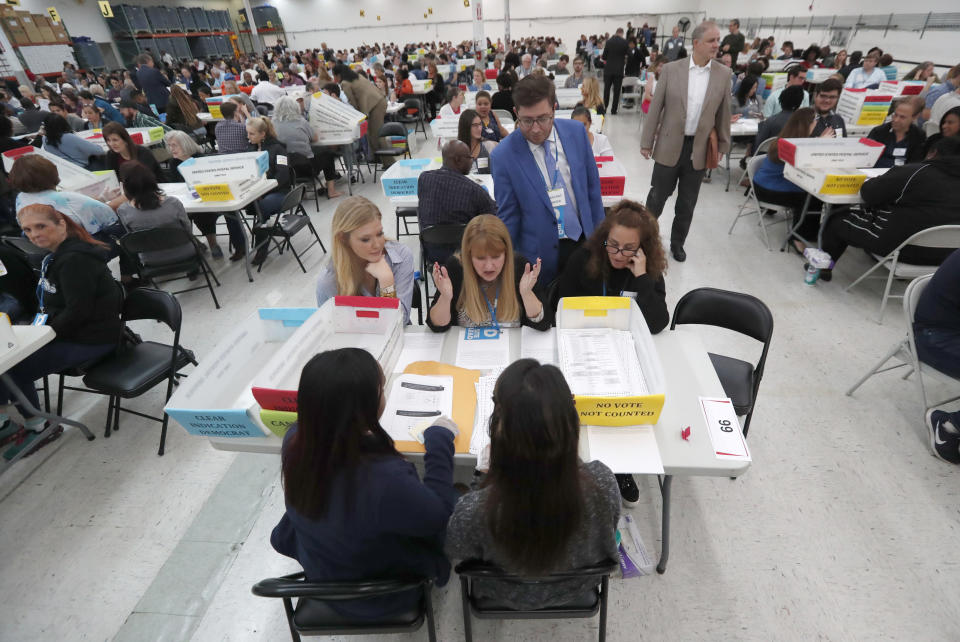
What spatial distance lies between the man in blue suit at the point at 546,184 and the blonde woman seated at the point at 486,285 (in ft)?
1.68

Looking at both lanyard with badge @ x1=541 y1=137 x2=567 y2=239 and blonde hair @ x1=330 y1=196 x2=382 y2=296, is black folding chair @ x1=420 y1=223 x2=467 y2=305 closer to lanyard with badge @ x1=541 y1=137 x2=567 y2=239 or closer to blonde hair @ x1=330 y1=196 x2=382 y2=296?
lanyard with badge @ x1=541 y1=137 x2=567 y2=239

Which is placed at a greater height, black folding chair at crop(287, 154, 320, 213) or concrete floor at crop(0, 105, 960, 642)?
black folding chair at crop(287, 154, 320, 213)

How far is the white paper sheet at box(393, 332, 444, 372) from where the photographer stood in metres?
1.86

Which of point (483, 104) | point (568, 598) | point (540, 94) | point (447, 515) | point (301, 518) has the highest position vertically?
point (540, 94)

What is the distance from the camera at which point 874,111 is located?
5.13 m

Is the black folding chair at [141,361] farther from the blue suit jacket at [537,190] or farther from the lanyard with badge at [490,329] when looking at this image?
the blue suit jacket at [537,190]

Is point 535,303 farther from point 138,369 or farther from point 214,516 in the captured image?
point 138,369

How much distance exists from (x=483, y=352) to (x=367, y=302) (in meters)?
0.52

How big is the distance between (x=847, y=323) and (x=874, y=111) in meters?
3.59

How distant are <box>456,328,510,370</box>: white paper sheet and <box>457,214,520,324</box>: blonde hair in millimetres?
90

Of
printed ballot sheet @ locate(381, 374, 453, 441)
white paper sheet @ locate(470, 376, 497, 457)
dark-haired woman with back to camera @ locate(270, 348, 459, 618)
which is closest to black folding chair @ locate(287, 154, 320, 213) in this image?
printed ballot sheet @ locate(381, 374, 453, 441)

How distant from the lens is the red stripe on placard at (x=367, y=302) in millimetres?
1837

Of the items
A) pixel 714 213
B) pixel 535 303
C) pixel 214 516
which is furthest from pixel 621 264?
pixel 714 213

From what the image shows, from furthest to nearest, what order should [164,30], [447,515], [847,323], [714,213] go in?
[164,30]
[714,213]
[847,323]
[447,515]
